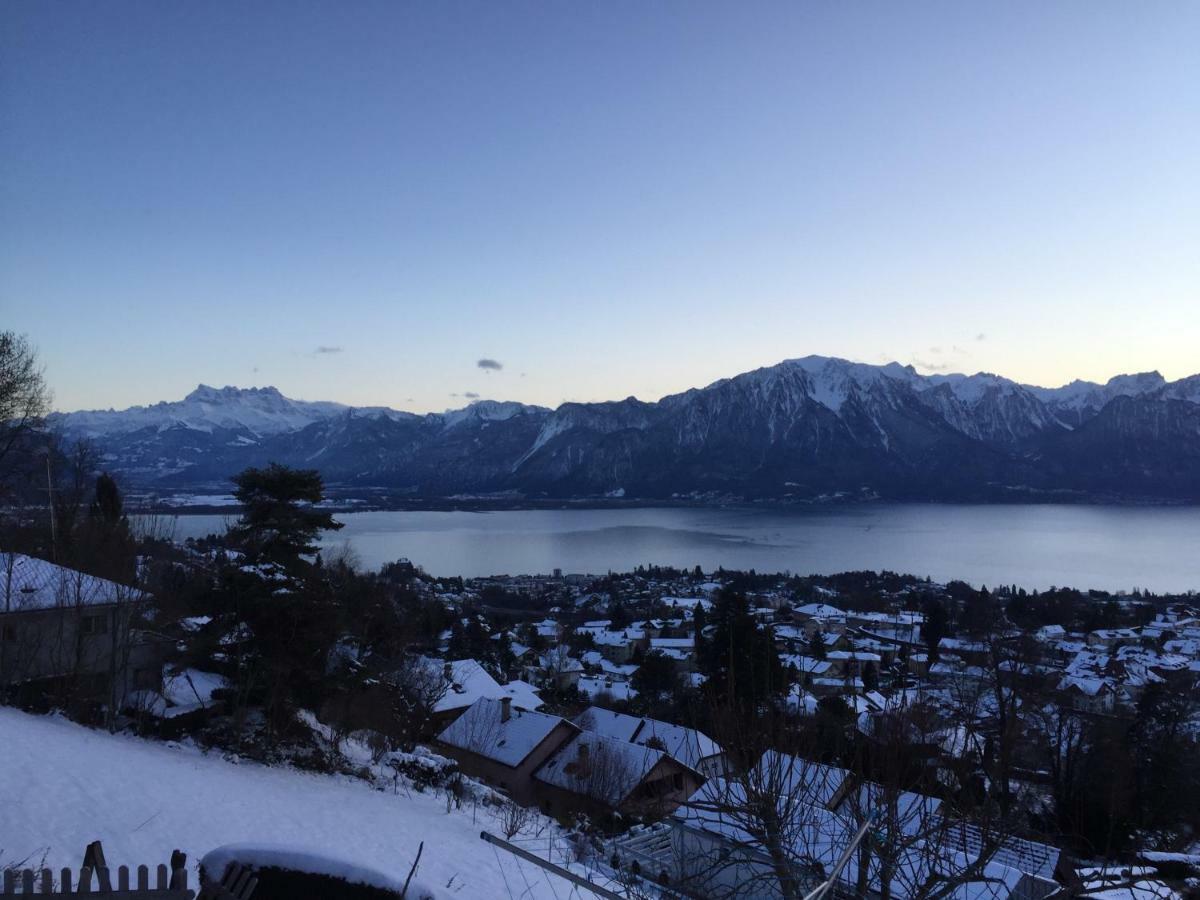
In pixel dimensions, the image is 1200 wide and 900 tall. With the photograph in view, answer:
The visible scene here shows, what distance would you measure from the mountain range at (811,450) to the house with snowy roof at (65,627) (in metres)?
118

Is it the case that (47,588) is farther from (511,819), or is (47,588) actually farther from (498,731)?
(498,731)

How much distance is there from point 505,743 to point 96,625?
641cm

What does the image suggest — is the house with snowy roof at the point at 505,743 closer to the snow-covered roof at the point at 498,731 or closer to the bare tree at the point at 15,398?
the snow-covered roof at the point at 498,731

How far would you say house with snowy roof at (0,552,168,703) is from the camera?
8.51m

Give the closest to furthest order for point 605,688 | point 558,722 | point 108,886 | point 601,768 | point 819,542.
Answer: point 108,886
point 601,768
point 558,722
point 605,688
point 819,542

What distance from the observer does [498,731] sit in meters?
13.2

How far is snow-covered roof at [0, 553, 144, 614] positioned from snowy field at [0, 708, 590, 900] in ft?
4.90

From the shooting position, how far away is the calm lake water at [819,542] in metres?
53.4

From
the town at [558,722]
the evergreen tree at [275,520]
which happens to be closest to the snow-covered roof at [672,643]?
the town at [558,722]

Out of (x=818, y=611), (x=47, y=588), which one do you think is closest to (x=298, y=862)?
(x=47, y=588)

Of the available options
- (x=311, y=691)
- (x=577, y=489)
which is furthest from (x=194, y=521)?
(x=577, y=489)

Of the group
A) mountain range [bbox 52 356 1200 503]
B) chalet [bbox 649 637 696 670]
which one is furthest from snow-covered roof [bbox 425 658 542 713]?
mountain range [bbox 52 356 1200 503]

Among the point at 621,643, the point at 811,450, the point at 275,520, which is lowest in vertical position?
the point at 621,643

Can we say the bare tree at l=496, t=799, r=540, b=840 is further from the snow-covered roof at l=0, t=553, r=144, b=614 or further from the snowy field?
the snow-covered roof at l=0, t=553, r=144, b=614
